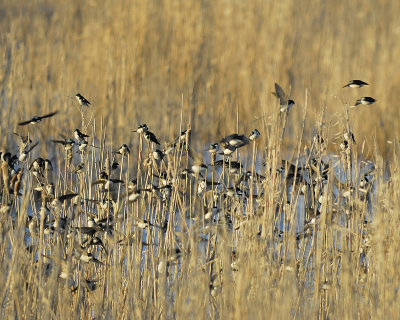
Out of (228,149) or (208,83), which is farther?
(208,83)

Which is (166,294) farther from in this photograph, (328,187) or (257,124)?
(257,124)

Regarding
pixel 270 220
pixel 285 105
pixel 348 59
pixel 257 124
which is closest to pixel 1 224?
pixel 270 220

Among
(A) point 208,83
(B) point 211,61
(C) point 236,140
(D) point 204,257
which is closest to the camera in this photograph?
(C) point 236,140

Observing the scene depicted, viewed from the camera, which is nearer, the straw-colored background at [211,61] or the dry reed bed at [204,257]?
the dry reed bed at [204,257]

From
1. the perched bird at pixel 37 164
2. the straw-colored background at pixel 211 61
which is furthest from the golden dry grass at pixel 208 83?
the perched bird at pixel 37 164

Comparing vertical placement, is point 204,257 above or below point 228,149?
below

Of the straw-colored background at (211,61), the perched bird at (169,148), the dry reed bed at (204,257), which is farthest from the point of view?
the straw-colored background at (211,61)

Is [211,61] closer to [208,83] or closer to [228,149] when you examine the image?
[208,83]

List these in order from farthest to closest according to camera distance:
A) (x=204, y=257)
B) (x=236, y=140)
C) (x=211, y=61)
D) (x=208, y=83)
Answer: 1. (x=211, y=61)
2. (x=208, y=83)
3. (x=204, y=257)
4. (x=236, y=140)

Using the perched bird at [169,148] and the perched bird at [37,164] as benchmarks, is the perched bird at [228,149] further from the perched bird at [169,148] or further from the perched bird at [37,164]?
the perched bird at [37,164]

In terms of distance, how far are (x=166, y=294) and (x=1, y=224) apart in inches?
27.3

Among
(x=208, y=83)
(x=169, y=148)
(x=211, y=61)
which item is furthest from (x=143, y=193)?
(x=211, y=61)

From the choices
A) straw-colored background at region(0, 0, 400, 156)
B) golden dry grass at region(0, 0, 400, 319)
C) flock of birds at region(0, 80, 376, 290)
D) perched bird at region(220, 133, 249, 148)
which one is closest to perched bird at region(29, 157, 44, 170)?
flock of birds at region(0, 80, 376, 290)

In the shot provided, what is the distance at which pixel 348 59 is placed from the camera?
7168 millimetres
